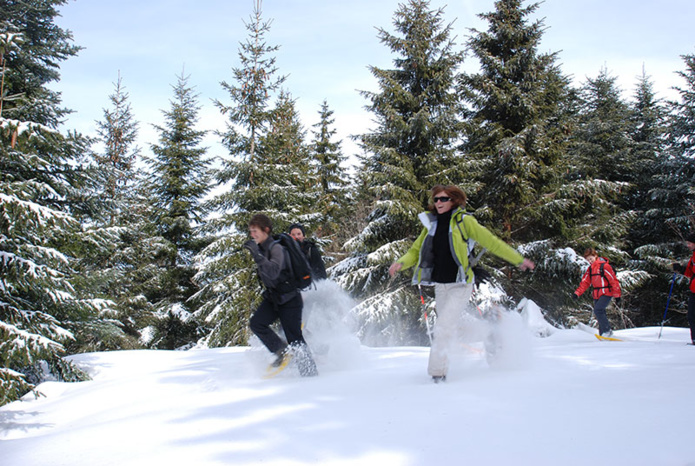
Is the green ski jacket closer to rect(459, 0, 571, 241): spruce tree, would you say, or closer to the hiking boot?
the hiking boot

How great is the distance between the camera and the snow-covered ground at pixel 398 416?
2.58 meters

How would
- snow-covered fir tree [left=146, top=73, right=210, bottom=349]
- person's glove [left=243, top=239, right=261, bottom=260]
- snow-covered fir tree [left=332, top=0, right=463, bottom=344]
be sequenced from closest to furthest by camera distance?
person's glove [left=243, top=239, right=261, bottom=260], snow-covered fir tree [left=332, top=0, right=463, bottom=344], snow-covered fir tree [left=146, top=73, right=210, bottom=349]

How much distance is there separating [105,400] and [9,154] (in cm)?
645

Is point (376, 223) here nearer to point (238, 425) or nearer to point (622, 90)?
point (238, 425)

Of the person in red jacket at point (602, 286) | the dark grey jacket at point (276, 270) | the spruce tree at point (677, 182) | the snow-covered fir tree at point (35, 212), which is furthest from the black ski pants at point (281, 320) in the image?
the spruce tree at point (677, 182)

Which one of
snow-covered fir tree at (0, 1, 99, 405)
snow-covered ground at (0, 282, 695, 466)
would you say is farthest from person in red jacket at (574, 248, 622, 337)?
snow-covered fir tree at (0, 1, 99, 405)

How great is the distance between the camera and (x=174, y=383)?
5.59 meters

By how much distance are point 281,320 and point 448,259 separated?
2164 millimetres

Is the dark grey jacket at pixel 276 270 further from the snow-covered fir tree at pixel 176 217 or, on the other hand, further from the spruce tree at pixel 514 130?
the snow-covered fir tree at pixel 176 217

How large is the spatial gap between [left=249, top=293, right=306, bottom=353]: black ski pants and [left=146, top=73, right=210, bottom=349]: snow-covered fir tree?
597 inches

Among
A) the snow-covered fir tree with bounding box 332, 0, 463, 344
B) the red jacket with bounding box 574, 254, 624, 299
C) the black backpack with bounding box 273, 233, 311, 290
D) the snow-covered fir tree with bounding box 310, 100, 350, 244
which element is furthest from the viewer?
the snow-covered fir tree with bounding box 310, 100, 350, 244

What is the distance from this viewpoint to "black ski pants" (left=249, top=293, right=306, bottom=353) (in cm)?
508

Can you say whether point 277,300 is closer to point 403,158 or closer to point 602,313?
point 602,313

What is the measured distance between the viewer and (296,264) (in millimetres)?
4926
